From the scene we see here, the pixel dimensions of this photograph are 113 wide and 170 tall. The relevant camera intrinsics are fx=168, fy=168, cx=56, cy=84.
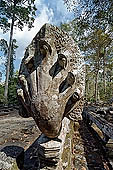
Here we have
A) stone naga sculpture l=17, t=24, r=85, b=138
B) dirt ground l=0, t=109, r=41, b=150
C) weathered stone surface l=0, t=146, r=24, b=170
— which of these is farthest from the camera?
dirt ground l=0, t=109, r=41, b=150

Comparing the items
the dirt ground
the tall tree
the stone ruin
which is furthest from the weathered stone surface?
the tall tree

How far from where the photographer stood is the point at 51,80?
1123mm

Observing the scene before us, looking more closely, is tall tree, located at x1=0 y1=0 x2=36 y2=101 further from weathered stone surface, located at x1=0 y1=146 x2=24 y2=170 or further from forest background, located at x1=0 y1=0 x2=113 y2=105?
weathered stone surface, located at x1=0 y1=146 x2=24 y2=170

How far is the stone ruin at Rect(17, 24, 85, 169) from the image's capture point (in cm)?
105

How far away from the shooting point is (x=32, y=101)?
41.6 inches

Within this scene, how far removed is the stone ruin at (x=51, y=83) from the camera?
3.44 ft

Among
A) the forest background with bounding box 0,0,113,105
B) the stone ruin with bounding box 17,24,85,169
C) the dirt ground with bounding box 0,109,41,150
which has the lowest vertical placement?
the dirt ground with bounding box 0,109,41,150

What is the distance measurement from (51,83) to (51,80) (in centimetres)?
2

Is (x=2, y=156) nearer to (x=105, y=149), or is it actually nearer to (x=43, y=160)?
(x=43, y=160)

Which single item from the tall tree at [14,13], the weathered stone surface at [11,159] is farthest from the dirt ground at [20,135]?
the tall tree at [14,13]

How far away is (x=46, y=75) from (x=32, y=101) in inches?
7.9

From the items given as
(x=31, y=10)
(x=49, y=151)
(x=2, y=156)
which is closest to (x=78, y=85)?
(x=49, y=151)

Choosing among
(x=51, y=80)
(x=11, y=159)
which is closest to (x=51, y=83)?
(x=51, y=80)

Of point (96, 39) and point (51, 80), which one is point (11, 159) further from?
point (96, 39)
